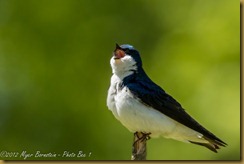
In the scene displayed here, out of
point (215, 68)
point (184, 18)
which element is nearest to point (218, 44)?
point (215, 68)

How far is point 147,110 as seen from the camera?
23.5 feet

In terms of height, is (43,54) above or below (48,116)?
above

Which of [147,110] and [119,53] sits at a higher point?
[119,53]

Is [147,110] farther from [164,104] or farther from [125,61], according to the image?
[125,61]

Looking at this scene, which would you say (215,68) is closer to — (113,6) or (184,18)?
(184,18)

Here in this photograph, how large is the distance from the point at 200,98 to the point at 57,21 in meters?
2.43

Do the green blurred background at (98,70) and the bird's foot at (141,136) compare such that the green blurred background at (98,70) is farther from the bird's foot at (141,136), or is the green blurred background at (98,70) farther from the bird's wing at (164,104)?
the bird's foot at (141,136)

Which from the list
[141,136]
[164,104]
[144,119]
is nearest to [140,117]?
[144,119]

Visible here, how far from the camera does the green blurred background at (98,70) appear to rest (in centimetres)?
942

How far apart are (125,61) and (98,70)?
3.00m

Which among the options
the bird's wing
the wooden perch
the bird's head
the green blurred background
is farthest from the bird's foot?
the green blurred background

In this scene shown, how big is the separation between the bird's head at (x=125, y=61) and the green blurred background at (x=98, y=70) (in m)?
1.69

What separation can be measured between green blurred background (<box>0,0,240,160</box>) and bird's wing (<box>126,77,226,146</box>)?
1.65 meters

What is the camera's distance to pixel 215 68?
9.85 meters
